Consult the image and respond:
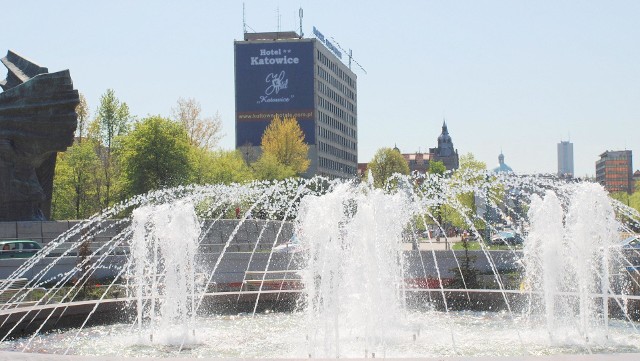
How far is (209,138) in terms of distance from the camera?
248 feet

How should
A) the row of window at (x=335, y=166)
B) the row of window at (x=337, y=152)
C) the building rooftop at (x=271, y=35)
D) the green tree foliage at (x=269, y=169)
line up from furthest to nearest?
the row of window at (x=337, y=152), the row of window at (x=335, y=166), the building rooftop at (x=271, y=35), the green tree foliage at (x=269, y=169)

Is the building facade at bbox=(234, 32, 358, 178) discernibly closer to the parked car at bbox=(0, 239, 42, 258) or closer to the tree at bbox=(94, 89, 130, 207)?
the tree at bbox=(94, 89, 130, 207)

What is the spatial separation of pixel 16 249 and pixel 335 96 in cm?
9280

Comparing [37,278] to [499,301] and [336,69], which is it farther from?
Result: [336,69]

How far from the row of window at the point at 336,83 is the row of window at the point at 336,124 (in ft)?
15.4

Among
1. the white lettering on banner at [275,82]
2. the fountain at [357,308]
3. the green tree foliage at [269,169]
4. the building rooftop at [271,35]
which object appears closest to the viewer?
the fountain at [357,308]

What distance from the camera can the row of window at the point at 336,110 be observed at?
10867 cm

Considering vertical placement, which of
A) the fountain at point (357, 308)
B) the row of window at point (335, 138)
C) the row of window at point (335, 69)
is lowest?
the fountain at point (357, 308)

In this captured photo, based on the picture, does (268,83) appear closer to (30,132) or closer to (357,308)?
(30,132)

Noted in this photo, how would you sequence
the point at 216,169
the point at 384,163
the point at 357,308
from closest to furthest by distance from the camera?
1. the point at 357,308
2. the point at 216,169
3. the point at 384,163

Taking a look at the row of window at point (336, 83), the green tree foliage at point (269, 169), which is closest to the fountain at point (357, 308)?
the green tree foliage at point (269, 169)

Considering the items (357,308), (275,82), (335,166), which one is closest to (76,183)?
(357,308)

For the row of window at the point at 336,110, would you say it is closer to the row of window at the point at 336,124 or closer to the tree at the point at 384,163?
the row of window at the point at 336,124

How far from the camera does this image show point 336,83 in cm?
11975
